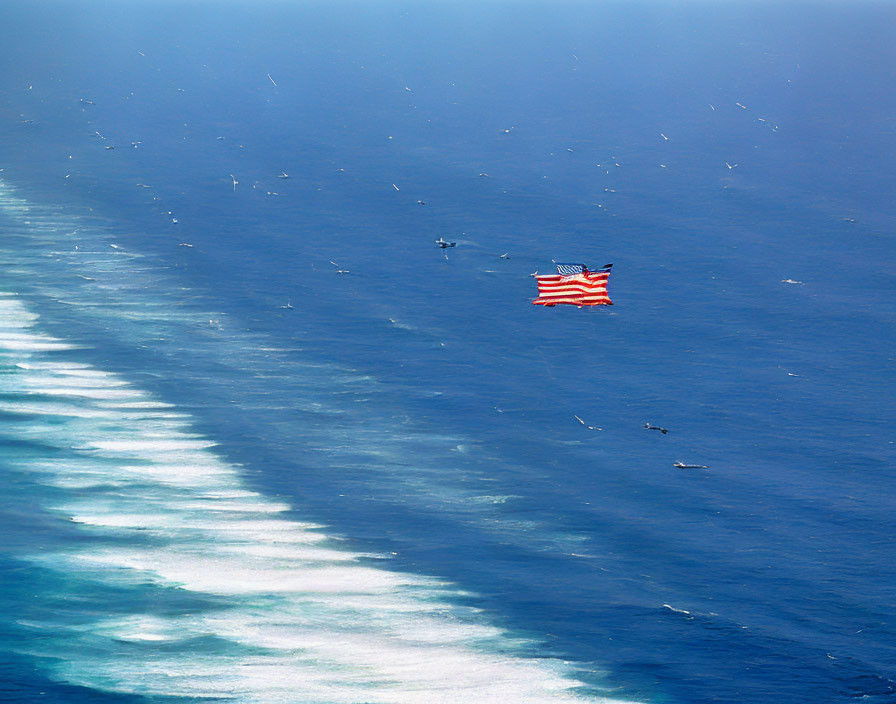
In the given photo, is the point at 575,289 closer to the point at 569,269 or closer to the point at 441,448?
the point at 569,269

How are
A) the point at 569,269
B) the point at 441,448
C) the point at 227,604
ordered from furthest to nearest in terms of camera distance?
the point at 569,269 → the point at 441,448 → the point at 227,604

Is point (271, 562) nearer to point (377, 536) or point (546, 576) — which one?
point (377, 536)

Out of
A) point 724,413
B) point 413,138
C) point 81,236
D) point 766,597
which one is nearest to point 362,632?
point 766,597

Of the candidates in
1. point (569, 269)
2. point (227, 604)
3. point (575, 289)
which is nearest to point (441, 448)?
point (227, 604)

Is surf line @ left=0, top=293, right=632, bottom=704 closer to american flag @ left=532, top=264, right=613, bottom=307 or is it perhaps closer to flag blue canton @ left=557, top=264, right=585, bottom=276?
american flag @ left=532, top=264, right=613, bottom=307

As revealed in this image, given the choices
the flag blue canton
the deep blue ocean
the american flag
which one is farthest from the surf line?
the flag blue canton

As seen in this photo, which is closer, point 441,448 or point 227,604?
point 227,604

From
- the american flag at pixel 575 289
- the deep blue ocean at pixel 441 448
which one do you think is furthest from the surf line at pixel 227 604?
the american flag at pixel 575 289
